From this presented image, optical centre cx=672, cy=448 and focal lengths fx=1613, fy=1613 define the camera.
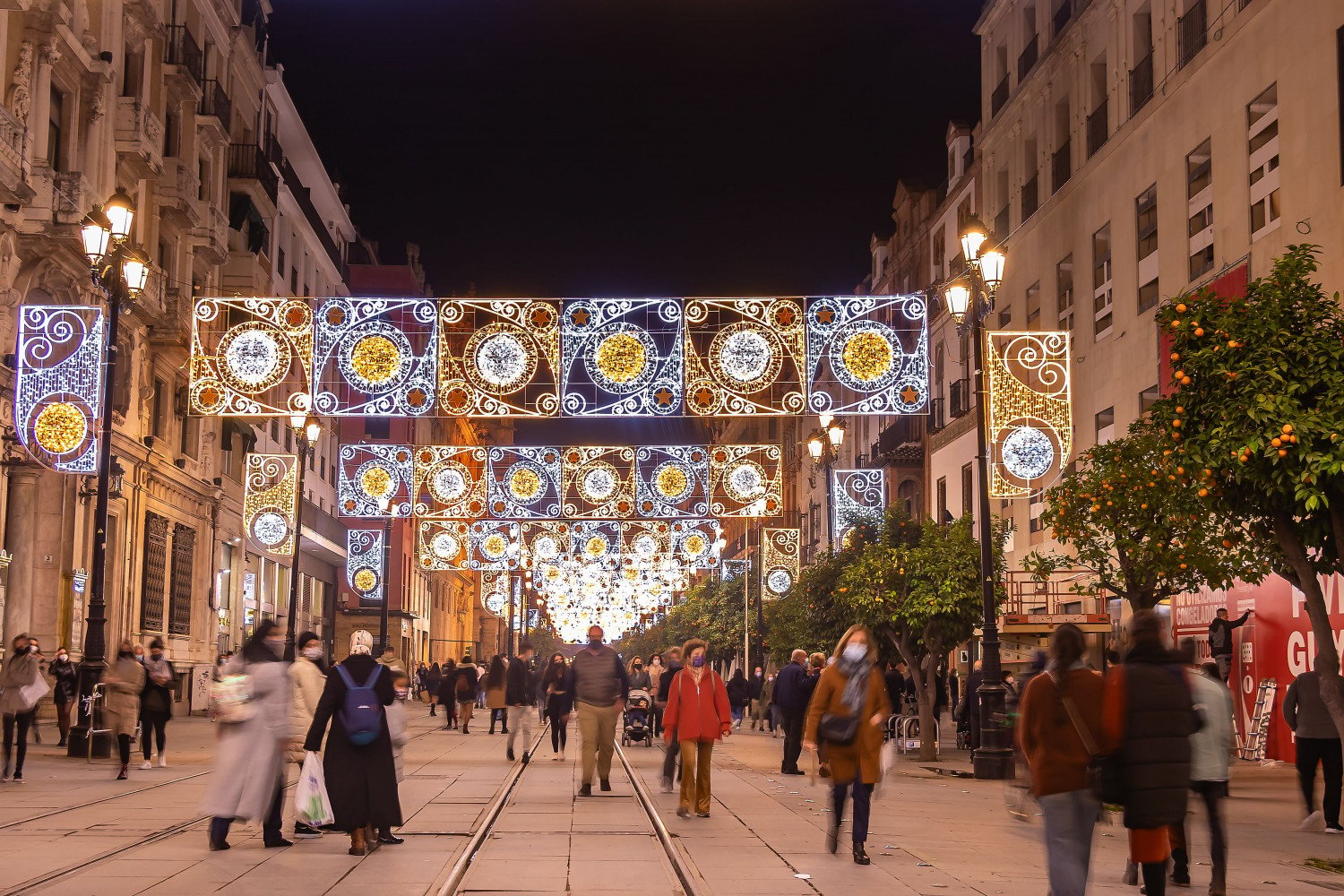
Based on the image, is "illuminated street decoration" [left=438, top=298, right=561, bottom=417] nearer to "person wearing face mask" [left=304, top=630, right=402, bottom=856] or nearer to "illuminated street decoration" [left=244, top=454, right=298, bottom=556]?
"illuminated street decoration" [left=244, top=454, right=298, bottom=556]

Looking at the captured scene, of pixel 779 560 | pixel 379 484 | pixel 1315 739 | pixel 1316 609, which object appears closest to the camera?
pixel 1316 609

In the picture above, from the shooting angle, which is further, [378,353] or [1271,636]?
[378,353]

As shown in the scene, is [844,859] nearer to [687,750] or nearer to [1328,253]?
[687,750]

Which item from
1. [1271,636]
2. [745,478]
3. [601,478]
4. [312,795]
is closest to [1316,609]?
[312,795]

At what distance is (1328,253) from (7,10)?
2193cm

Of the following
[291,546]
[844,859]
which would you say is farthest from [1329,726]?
[291,546]

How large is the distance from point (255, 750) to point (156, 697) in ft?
32.5

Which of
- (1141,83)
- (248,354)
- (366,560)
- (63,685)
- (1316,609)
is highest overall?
(1141,83)

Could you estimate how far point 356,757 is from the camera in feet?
42.6

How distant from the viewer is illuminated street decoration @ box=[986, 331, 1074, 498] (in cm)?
2431

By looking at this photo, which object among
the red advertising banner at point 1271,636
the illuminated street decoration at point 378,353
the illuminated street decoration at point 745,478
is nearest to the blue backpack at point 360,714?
the illuminated street decoration at point 378,353

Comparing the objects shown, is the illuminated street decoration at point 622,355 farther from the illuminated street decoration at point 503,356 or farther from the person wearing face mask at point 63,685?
the person wearing face mask at point 63,685

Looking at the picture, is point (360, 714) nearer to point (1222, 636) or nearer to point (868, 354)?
point (868, 354)

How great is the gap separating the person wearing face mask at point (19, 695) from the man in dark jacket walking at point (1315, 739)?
14160 mm
